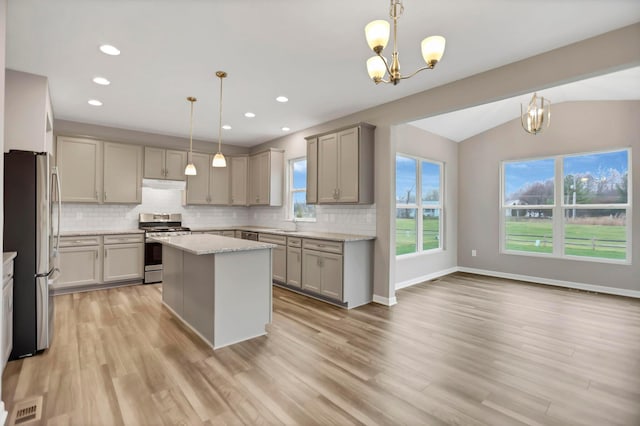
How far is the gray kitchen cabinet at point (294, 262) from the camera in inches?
183

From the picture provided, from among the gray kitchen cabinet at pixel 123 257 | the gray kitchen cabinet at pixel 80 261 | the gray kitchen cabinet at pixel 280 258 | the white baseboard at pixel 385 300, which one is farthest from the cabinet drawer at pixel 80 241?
the white baseboard at pixel 385 300

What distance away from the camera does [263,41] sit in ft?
8.84

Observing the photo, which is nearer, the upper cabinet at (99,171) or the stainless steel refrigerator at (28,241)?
the stainless steel refrigerator at (28,241)

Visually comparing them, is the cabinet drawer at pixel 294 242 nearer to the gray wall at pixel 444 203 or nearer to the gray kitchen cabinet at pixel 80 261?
the gray wall at pixel 444 203

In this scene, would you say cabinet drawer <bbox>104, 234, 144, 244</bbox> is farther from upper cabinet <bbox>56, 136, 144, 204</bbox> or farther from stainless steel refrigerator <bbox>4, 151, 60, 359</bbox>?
stainless steel refrigerator <bbox>4, 151, 60, 359</bbox>

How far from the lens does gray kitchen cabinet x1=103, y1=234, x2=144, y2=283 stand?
488 cm

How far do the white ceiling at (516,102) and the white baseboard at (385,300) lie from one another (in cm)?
287

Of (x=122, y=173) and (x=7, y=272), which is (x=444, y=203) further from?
(x=7, y=272)

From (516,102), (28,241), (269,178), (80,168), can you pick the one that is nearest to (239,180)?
(269,178)

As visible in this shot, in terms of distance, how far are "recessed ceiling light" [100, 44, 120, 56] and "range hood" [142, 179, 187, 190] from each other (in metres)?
2.96

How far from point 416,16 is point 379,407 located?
2710mm

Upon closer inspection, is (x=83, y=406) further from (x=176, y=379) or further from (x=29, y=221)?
(x=29, y=221)

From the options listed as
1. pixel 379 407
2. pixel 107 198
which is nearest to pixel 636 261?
pixel 379 407

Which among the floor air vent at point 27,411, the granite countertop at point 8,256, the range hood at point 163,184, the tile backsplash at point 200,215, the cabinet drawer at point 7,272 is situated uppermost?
the range hood at point 163,184
